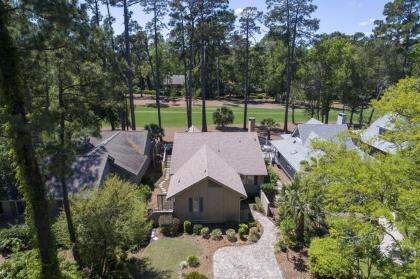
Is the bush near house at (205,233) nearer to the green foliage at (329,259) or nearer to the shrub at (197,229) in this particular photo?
the shrub at (197,229)

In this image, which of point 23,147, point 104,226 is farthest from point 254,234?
point 23,147

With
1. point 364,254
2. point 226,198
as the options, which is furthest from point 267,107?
point 364,254

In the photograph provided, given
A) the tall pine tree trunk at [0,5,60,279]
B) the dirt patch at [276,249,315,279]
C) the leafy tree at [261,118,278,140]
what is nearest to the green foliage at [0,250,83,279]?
the tall pine tree trunk at [0,5,60,279]

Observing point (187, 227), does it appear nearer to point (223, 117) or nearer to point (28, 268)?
point (28, 268)

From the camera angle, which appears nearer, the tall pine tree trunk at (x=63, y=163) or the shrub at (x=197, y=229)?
the tall pine tree trunk at (x=63, y=163)


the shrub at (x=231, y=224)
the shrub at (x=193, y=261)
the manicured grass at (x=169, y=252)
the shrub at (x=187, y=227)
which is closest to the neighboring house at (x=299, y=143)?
the shrub at (x=231, y=224)

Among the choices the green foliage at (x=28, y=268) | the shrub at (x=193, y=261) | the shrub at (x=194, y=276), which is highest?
the green foliage at (x=28, y=268)
